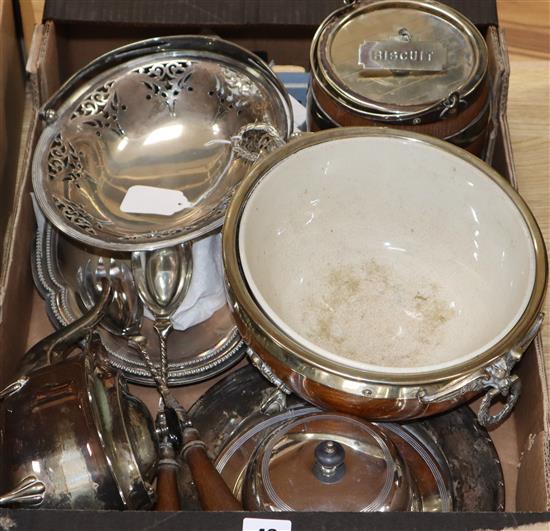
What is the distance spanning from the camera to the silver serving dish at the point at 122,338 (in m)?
0.86

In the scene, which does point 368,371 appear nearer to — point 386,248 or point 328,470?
point 328,470

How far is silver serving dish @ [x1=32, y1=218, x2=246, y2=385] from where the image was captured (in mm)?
863

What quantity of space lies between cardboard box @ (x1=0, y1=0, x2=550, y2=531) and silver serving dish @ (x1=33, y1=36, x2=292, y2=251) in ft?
0.13

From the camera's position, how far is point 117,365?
0.86 meters

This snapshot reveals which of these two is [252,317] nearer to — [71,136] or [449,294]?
[449,294]

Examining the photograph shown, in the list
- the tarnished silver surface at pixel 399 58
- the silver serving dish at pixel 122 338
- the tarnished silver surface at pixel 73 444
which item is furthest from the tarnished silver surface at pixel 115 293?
the tarnished silver surface at pixel 399 58

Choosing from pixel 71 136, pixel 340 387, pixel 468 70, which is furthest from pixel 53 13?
pixel 340 387

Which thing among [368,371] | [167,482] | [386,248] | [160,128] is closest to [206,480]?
[167,482]

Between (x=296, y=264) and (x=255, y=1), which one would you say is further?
(x=255, y=1)

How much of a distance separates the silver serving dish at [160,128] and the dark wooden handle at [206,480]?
21 cm

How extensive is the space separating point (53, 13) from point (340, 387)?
0.52m

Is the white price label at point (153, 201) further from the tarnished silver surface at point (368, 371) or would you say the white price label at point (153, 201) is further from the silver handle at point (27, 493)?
the silver handle at point (27, 493)

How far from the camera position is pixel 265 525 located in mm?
603

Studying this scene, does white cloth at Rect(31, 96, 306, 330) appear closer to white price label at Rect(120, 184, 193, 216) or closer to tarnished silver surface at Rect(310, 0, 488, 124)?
white price label at Rect(120, 184, 193, 216)
